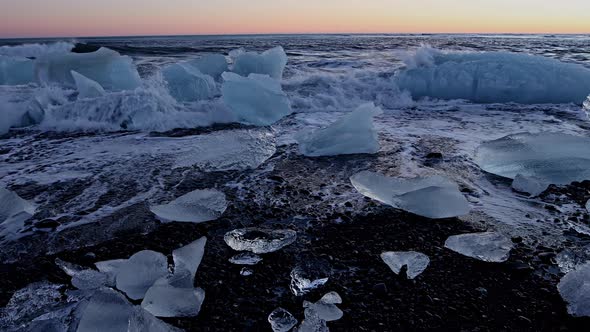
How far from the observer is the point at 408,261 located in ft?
5.44

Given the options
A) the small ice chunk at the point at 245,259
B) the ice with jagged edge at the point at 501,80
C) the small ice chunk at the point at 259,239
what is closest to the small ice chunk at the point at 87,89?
the small ice chunk at the point at 259,239

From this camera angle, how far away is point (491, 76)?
19.8 ft

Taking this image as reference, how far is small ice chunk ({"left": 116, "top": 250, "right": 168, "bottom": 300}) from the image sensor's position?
4.87 feet

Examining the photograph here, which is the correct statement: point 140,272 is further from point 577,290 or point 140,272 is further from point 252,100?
point 252,100

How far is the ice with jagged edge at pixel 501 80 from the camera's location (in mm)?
5660

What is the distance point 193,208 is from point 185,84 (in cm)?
401

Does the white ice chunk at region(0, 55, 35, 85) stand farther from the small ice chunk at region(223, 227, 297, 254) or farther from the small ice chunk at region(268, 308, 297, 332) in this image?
the small ice chunk at region(268, 308, 297, 332)

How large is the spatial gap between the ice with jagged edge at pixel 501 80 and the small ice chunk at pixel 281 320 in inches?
225

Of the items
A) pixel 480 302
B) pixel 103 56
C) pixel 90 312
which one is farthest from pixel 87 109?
pixel 480 302

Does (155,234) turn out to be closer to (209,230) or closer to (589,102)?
(209,230)

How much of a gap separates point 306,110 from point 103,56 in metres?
3.35

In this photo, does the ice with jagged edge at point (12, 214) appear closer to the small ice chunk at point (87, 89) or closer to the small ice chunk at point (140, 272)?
the small ice chunk at point (140, 272)

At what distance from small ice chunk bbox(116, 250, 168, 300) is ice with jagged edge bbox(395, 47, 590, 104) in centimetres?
568

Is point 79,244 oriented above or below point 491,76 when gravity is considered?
below
